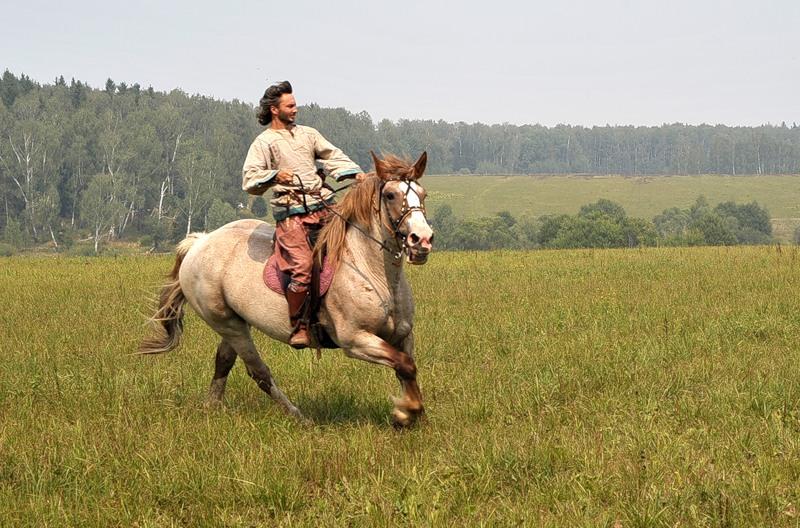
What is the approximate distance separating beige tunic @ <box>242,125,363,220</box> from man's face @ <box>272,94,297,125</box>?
0.12 meters

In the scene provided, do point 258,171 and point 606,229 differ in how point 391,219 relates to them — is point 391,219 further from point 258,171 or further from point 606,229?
point 606,229

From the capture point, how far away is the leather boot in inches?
270

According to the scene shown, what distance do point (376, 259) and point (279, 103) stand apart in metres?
1.91

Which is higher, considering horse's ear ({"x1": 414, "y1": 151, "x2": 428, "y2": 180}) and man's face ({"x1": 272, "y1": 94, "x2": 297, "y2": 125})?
man's face ({"x1": 272, "y1": 94, "x2": 297, "y2": 125})

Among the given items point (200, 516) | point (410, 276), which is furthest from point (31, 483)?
point (410, 276)

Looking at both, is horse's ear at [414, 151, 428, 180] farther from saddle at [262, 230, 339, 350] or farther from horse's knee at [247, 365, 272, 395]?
horse's knee at [247, 365, 272, 395]

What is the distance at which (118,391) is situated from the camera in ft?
27.6

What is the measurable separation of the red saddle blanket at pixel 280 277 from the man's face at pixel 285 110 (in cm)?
130

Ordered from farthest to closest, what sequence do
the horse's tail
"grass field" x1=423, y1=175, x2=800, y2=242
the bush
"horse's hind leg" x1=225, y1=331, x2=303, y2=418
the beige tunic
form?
"grass field" x1=423, y1=175, x2=800, y2=242 < the bush < the horse's tail < "horse's hind leg" x1=225, y1=331, x2=303, y2=418 < the beige tunic

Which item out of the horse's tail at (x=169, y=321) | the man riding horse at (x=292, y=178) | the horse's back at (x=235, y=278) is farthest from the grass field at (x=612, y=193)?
the man riding horse at (x=292, y=178)

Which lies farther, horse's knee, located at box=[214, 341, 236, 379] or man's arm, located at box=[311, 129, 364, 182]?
horse's knee, located at box=[214, 341, 236, 379]

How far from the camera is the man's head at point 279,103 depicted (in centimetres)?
739

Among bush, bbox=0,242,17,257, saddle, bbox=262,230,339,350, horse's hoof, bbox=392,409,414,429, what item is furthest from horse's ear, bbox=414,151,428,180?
bush, bbox=0,242,17,257

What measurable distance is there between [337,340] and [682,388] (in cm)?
346
